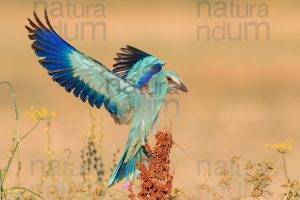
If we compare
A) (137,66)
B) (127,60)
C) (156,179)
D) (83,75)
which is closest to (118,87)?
(83,75)

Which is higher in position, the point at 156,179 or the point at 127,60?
the point at 127,60

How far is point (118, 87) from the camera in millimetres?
8414

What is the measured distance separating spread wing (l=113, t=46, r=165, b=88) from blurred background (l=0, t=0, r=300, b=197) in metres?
2.03

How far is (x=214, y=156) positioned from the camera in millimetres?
12469

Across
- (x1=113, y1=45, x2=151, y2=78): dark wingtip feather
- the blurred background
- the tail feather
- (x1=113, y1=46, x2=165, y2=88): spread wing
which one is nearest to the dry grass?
the tail feather

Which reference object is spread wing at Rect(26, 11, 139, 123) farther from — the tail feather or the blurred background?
the blurred background

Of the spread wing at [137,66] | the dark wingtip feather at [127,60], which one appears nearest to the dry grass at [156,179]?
the spread wing at [137,66]

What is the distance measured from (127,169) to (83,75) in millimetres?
750

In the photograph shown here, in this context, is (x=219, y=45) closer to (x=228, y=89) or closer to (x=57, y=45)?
(x=228, y=89)

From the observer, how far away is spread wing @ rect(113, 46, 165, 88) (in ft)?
28.4

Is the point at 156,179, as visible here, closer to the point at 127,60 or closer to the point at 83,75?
the point at 83,75

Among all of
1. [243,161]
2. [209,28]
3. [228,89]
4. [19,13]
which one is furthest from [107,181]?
[19,13]

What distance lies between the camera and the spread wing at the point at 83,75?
845cm

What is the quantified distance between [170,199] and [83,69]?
1422 mm
